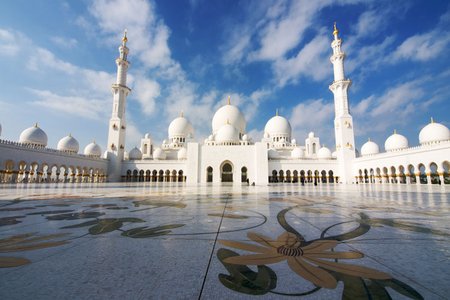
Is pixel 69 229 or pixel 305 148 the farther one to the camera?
pixel 305 148

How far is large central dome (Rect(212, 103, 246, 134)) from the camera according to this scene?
34094 millimetres

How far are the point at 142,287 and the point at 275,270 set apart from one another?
27.3 inches

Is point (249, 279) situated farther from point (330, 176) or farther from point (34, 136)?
point (330, 176)

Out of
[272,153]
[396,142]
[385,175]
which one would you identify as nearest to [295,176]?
[272,153]

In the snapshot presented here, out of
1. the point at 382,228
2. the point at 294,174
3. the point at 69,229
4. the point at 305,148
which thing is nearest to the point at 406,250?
the point at 382,228

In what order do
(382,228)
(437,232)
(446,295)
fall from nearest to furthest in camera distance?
Answer: (446,295)
(437,232)
(382,228)

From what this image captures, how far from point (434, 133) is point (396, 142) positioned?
4260 millimetres

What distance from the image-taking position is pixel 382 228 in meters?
2.25

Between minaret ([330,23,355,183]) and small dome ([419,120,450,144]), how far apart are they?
6612 mm

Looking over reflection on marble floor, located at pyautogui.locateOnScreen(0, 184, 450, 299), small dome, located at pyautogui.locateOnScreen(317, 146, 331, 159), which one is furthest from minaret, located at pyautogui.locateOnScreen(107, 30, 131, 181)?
reflection on marble floor, located at pyautogui.locateOnScreen(0, 184, 450, 299)

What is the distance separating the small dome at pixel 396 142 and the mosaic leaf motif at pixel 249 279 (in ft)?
105

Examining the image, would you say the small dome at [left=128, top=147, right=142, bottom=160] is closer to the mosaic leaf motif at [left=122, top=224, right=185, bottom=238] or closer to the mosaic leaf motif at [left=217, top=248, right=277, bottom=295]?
the mosaic leaf motif at [left=122, top=224, right=185, bottom=238]

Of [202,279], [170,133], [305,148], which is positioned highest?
[170,133]

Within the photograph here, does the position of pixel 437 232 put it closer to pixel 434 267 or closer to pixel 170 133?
pixel 434 267
